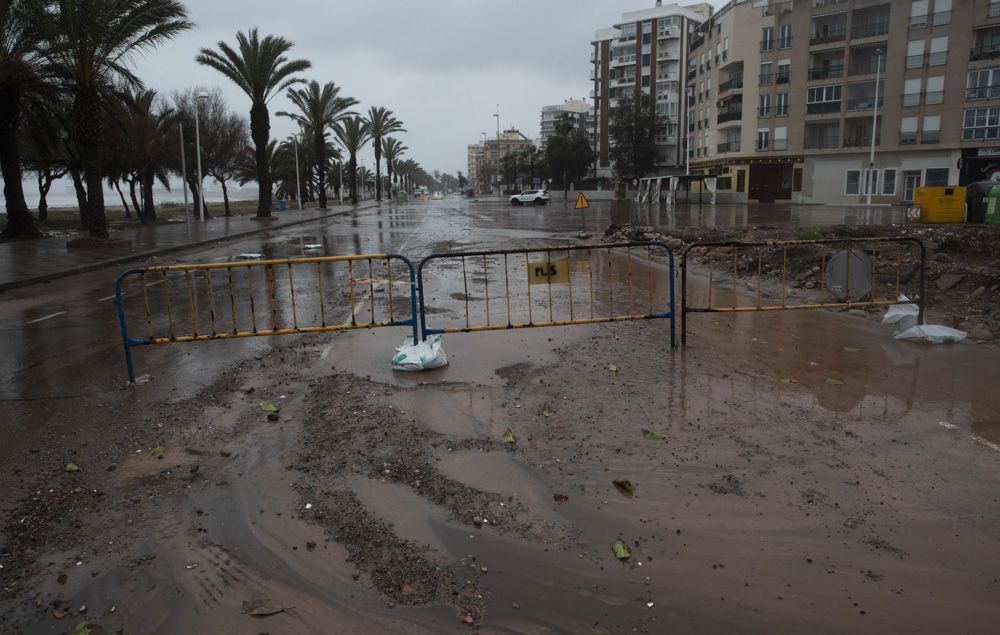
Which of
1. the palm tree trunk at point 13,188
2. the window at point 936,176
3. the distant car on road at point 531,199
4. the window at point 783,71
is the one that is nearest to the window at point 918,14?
the window at point 783,71

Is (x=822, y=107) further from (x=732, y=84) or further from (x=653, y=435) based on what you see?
(x=653, y=435)

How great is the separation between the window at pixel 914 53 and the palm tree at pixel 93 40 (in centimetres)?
5308

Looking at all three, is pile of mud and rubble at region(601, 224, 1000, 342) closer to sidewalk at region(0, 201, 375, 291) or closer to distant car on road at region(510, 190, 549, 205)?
sidewalk at region(0, 201, 375, 291)

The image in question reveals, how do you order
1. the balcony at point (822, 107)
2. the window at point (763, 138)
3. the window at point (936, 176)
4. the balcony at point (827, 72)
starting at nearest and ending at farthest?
the window at point (936, 176) → the balcony at point (827, 72) → the balcony at point (822, 107) → the window at point (763, 138)

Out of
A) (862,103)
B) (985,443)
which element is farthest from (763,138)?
(985,443)

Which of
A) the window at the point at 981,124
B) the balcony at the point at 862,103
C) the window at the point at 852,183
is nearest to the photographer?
the window at the point at 981,124

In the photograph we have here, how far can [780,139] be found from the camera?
207 feet

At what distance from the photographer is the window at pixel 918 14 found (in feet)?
179

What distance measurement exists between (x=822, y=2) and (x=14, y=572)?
2702 inches

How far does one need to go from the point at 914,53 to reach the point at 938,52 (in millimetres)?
1588

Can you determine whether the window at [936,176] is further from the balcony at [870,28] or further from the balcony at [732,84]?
the balcony at [732,84]

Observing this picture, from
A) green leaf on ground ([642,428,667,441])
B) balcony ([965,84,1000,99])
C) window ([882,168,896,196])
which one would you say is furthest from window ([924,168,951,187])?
green leaf on ground ([642,428,667,441])

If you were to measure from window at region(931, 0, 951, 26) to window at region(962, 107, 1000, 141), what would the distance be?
22.7 ft

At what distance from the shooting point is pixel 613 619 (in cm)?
327
